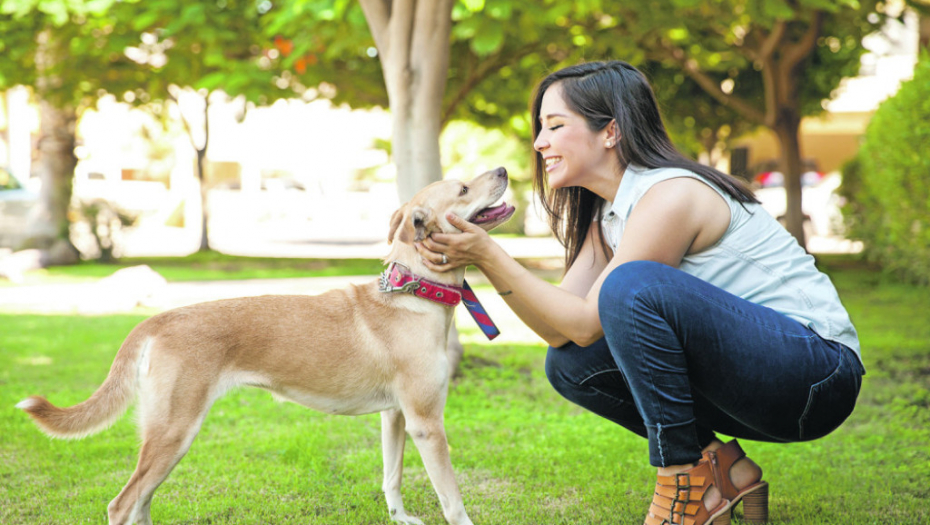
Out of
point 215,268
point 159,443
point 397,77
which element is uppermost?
point 397,77

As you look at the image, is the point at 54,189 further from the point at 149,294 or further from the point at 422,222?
the point at 422,222

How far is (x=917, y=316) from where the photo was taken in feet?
29.1

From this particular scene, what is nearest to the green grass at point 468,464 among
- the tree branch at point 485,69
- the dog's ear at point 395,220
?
the dog's ear at point 395,220

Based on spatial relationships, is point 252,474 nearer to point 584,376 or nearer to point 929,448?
point 584,376

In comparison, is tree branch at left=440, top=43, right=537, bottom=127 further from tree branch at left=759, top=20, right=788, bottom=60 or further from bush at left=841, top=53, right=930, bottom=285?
bush at left=841, top=53, right=930, bottom=285

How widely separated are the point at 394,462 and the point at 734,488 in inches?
54.8

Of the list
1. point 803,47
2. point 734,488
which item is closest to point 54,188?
point 803,47

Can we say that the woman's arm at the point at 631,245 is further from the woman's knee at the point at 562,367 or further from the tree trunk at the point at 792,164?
the tree trunk at the point at 792,164

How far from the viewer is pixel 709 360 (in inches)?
110

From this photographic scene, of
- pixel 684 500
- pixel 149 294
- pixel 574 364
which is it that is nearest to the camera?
pixel 684 500

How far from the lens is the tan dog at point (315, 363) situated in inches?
116

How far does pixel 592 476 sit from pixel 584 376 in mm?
838

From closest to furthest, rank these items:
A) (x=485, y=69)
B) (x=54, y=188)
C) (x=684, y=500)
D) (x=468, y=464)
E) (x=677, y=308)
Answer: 1. (x=677, y=308)
2. (x=684, y=500)
3. (x=468, y=464)
4. (x=485, y=69)
5. (x=54, y=188)

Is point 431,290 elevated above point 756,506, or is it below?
above
